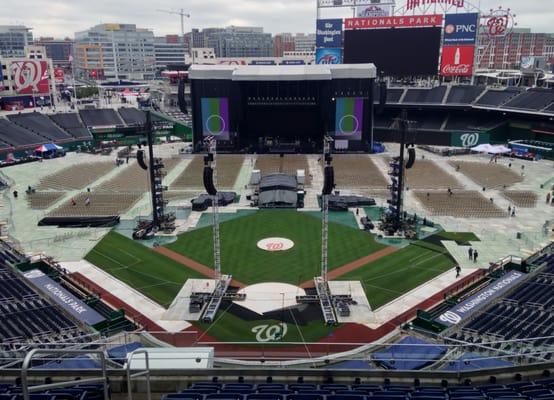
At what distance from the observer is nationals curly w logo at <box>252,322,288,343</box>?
31138 mm

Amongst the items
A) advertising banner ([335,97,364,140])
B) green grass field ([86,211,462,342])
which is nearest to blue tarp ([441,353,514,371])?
green grass field ([86,211,462,342])

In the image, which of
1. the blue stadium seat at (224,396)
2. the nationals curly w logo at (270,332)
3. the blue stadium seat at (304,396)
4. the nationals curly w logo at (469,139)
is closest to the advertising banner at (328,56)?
the nationals curly w logo at (469,139)

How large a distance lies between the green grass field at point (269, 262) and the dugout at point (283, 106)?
43.2 metres

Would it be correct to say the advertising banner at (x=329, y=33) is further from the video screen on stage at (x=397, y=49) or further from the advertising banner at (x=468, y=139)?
the advertising banner at (x=468, y=139)

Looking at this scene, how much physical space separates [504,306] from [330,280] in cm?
1332

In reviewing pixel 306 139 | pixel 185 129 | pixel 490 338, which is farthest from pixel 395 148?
pixel 490 338

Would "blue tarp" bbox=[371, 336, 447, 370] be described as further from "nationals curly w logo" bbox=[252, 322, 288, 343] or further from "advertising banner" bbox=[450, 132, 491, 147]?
"advertising banner" bbox=[450, 132, 491, 147]

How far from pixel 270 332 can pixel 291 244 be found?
53.2ft

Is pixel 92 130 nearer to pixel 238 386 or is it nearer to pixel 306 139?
pixel 306 139

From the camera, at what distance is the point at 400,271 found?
41.0 metres

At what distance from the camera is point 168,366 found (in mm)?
16281

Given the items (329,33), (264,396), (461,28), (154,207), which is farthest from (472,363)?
(329,33)

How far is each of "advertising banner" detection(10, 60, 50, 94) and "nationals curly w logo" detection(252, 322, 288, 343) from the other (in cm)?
10254

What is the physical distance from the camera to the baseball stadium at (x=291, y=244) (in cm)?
1742
